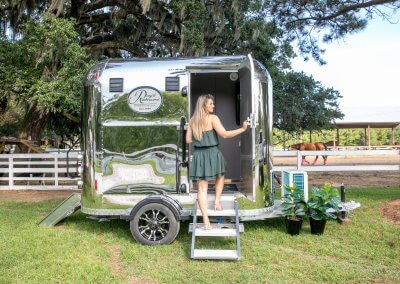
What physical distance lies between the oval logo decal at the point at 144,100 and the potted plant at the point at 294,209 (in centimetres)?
233

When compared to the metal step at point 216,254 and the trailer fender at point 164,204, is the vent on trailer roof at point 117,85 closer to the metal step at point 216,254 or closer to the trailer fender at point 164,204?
the trailer fender at point 164,204

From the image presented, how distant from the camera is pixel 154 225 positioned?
19.6 ft

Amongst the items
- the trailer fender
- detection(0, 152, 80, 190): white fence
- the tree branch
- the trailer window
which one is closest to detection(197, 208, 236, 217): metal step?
the trailer fender

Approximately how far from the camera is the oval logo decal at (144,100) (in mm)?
→ 6141

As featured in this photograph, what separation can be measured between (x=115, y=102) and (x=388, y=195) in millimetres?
6848

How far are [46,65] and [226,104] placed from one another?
21.1ft

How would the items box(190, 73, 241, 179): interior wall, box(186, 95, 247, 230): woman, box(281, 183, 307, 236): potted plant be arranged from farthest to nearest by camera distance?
1. box(190, 73, 241, 179): interior wall
2. box(281, 183, 307, 236): potted plant
3. box(186, 95, 247, 230): woman

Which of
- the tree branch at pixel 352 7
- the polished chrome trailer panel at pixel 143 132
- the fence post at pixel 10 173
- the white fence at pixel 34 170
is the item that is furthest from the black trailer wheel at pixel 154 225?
the fence post at pixel 10 173

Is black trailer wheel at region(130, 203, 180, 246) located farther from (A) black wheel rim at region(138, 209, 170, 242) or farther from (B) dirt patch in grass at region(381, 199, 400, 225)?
(B) dirt patch in grass at region(381, 199, 400, 225)

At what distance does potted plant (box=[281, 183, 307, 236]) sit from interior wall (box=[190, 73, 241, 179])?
182cm

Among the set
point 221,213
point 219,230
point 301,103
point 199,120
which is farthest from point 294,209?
point 301,103

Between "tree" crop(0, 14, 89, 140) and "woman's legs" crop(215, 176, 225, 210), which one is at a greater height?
"tree" crop(0, 14, 89, 140)

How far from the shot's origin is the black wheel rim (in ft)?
19.5

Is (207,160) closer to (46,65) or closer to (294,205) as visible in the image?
(294,205)
